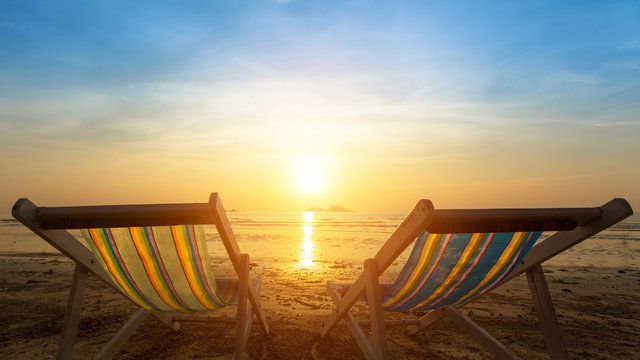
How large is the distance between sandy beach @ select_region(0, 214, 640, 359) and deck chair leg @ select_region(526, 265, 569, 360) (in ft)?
3.16

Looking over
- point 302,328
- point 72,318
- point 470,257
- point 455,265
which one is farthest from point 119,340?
point 470,257

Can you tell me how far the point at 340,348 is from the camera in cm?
306

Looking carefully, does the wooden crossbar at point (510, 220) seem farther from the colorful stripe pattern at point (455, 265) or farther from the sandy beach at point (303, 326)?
the sandy beach at point (303, 326)

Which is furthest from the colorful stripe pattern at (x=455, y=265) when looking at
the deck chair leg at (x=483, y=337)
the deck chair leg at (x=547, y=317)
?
the deck chair leg at (x=483, y=337)

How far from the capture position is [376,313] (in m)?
2.07

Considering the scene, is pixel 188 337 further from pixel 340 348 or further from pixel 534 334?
pixel 534 334

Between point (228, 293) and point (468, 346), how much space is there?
90.0 inches

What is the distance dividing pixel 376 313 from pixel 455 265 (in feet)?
2.08

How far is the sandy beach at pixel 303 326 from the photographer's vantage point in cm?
297

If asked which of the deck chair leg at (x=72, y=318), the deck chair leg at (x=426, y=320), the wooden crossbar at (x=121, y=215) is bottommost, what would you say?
the deck chair leg at (x=426, y=320)

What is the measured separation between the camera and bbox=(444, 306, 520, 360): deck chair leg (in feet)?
7.86

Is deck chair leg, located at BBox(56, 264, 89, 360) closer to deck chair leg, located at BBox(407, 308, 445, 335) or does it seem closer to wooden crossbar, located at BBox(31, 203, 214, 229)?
wooden crossbar, located at BBox(31, 203, 214, 229)

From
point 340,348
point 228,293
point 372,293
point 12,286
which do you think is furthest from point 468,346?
point 12,286

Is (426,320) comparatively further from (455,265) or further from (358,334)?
(455,265)
